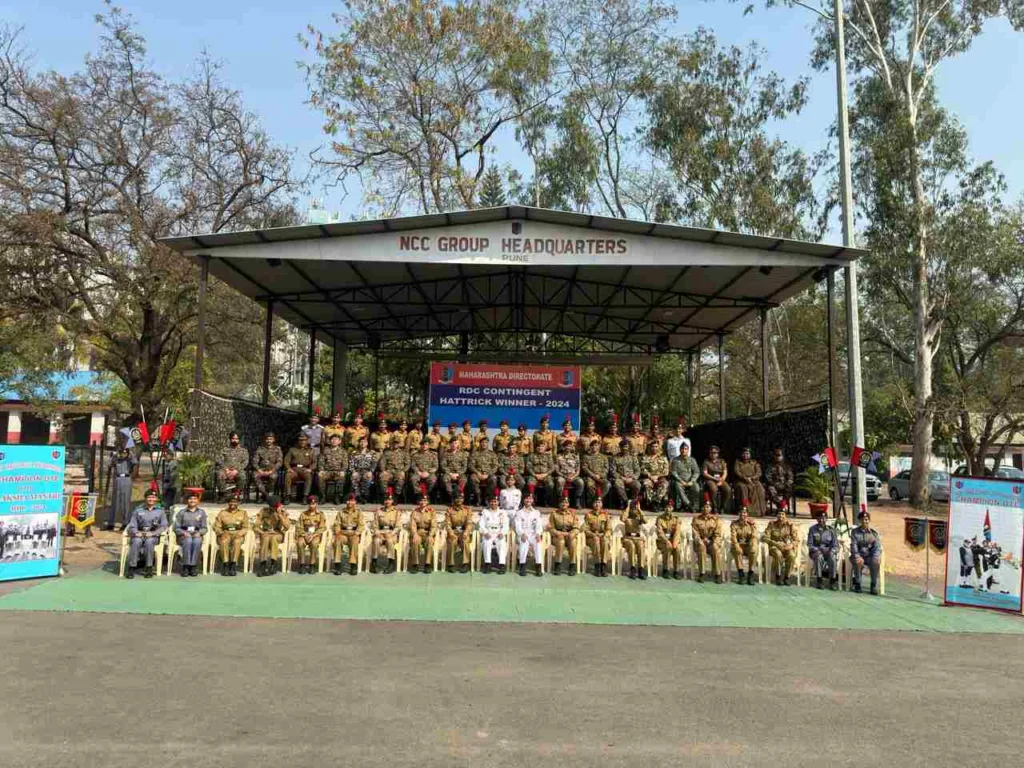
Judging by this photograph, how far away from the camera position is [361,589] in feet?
30.5

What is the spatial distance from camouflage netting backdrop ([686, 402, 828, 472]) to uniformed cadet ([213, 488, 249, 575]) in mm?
9012

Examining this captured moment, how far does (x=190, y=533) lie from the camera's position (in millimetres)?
10062

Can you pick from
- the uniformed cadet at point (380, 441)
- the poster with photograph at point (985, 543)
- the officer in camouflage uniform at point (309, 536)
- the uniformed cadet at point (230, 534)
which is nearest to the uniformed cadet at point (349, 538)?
the officer in camouflage uniform at point (309, 536)

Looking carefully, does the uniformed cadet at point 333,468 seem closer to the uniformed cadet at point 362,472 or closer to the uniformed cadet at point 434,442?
the uniformed cadet at point 362,472

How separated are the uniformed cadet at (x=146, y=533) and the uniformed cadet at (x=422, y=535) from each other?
327 cm

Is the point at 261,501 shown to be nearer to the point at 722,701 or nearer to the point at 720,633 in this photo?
the point at 720,633

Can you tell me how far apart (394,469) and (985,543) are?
28.8ft

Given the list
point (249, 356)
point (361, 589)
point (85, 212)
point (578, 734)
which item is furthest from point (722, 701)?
point (249, 356)

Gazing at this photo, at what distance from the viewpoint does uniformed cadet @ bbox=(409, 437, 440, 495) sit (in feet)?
43.5

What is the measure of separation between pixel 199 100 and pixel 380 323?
7657 millimetres

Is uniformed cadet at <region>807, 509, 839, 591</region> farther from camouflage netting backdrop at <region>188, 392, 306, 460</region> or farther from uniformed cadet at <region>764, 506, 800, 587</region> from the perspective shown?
camouflage netting backdrop at <region>188, 392, 306, 460</region>

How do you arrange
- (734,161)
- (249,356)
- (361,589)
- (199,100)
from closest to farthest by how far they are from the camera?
1. (361,589)
2. (199,100)
3. (249,356)
4. (734,161)

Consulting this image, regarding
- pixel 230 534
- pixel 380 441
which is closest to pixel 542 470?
pixel 380 441

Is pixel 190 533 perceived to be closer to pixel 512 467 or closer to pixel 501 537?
pixel 501 537
